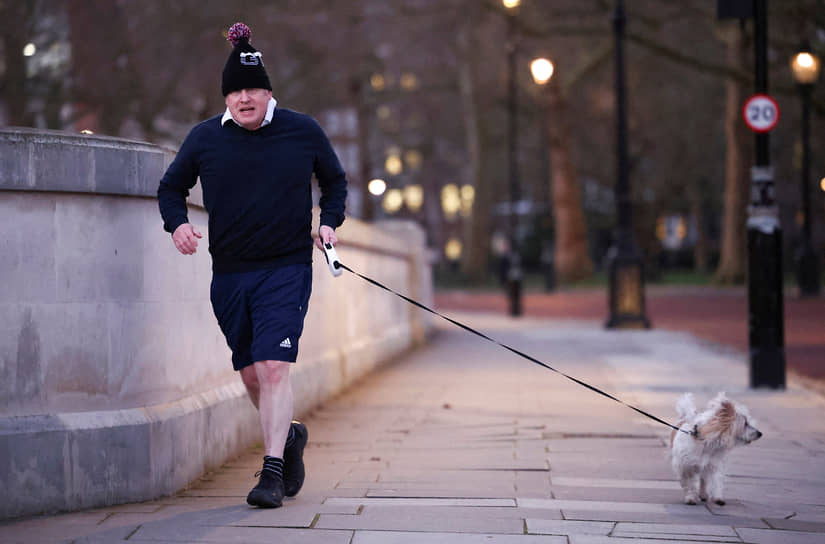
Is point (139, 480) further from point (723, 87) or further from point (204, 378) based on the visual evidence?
point (723, 87)

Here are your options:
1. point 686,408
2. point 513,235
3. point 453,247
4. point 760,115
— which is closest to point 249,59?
point 686,408

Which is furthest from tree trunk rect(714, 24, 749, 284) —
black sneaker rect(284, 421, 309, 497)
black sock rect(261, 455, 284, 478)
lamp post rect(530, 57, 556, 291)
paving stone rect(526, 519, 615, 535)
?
black sock rect(261, 455, 284, 478)

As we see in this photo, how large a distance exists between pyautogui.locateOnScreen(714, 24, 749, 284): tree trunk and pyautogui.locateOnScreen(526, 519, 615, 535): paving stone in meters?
33.2

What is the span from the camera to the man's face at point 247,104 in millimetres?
5340

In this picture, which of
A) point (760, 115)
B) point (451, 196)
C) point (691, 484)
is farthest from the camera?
point (451, 196)

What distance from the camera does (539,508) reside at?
543 cm

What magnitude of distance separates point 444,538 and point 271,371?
1150mm

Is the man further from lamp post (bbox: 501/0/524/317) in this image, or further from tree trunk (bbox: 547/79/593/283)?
tree trunk (bbox: 547/79/593/283)

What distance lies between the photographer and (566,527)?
5.01 meters

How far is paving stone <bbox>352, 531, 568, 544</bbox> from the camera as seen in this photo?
469 cm

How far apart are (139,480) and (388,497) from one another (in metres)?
1.19

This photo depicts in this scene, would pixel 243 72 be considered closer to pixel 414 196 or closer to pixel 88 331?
pixel 88 331

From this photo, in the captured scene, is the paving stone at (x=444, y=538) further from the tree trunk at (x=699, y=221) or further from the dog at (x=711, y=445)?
the tree trunk at (x=699, y=221)

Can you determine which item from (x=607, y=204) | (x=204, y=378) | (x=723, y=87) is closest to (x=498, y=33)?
(x=723, y=87)
